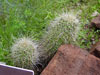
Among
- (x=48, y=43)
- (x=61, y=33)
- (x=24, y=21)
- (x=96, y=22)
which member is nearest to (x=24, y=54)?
(x=48, y=43)

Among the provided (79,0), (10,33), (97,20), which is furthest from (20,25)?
(79,0)

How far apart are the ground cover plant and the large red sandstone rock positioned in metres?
0.70

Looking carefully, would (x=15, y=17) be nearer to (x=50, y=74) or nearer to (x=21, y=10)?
(x=21, y=10)

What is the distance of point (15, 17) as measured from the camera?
3189 millimetres

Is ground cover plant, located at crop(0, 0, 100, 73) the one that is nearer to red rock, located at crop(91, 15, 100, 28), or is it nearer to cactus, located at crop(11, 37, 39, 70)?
red rock, located at crop(91, 15, 100, 28)

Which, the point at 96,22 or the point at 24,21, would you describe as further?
the point at 96,22

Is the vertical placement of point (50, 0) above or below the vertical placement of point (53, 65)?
above

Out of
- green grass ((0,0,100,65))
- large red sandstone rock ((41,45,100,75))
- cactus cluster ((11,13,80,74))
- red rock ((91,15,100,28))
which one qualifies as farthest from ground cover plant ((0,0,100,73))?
large red sandstone rock ((41,45,100,75))

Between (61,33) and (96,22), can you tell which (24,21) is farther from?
(96,22)

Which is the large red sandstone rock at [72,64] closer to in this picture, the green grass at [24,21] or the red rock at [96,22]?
the green grass at [24,21]

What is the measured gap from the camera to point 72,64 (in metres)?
2.34

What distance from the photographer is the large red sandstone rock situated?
7.39 feet

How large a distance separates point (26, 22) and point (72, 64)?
4.61 feet

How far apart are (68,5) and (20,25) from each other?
2.00 metres
